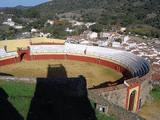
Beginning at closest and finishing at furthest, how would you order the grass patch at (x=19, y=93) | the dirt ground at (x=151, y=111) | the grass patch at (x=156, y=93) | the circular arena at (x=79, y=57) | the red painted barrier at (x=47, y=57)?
the grass patch at (x=19, y=93), the dirt ground at (x=151, y=111), the grass patch at (x=156, y=93), the circular arena at (x=79, y=57), the red painted barrier at (x=47, y=57)

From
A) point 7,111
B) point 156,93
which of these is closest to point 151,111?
point 156,93

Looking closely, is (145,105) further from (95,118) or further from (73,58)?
(73,58)

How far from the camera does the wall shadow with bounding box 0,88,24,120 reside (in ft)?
55.5

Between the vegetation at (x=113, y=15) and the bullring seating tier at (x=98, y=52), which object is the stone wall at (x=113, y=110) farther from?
the vegetation at (x=113, y=15)

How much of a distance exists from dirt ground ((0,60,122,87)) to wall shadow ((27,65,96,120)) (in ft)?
26.4

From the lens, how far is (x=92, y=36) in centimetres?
6975

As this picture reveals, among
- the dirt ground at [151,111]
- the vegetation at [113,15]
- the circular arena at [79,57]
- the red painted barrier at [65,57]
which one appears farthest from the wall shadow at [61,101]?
the vegetation at [113,15]

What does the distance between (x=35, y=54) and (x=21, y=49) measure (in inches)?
62.4

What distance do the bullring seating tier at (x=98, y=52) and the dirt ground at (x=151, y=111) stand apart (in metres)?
5.98

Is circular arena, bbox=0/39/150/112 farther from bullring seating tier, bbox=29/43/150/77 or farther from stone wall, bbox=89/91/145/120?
stone wall, bbox=89/91/145/120

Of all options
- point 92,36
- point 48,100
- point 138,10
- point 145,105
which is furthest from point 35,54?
point 138,10

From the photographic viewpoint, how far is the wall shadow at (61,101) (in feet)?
58.0

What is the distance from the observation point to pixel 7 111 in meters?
17.6

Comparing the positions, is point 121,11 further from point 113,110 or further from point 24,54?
point 113,110
